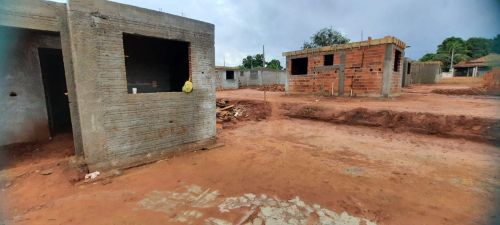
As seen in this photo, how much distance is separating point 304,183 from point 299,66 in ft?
44.7

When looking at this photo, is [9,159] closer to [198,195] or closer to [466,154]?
[198,195]

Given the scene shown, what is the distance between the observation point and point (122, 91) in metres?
4.88

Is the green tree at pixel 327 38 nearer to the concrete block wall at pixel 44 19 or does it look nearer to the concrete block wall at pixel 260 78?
the concrete block wall at pixel 260 78

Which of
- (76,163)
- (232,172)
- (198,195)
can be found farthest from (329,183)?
(76,163)

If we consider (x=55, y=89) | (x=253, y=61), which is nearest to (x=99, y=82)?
(x=55, y=89)

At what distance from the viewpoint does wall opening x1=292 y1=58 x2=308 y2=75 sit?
1634cm

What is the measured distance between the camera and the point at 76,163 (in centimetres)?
479

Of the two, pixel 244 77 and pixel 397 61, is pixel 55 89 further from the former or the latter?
pixel 244 77

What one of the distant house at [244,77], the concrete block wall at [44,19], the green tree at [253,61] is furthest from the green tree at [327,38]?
the concrete block wall at [44,19]

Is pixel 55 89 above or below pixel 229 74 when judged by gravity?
below

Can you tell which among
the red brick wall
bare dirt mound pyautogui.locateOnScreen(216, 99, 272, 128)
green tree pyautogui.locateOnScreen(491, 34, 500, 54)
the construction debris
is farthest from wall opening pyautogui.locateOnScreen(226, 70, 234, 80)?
green tree pyautogui.locateOnScreen(491, 34, 500, 54)

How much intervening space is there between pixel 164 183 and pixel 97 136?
165cm

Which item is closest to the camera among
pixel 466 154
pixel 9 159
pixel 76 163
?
pixel 76 163

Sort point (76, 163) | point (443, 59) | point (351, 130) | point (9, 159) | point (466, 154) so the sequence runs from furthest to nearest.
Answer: point (443, 59) → point (351, 130) → point (466, 154) → point (9, 159) → point (76, 163)
